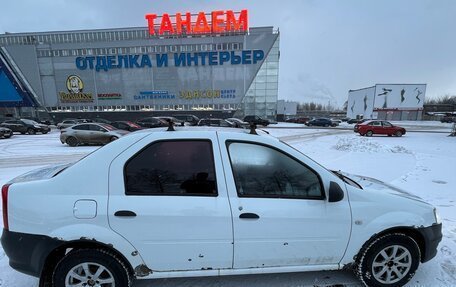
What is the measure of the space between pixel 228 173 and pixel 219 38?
152ft

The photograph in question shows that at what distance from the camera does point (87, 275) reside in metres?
2.26

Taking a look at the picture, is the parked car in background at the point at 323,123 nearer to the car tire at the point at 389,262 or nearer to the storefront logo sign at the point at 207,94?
the storefront logo sign at the point at 207,94

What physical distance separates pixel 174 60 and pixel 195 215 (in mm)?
47299

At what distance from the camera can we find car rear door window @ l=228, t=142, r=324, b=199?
2373mm

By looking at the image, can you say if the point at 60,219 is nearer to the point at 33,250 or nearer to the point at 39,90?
the point at 33,250

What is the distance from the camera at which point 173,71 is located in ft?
150

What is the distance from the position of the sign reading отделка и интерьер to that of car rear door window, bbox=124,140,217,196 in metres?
44.7

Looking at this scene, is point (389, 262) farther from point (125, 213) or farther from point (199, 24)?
point (199, 24)

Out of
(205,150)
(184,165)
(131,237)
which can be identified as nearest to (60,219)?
(131,237)

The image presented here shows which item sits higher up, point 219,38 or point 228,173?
point 219,38

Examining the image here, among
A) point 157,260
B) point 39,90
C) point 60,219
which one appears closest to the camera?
point 60,219

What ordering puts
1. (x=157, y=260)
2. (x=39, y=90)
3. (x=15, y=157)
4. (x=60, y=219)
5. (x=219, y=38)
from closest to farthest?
(x=60, y=219) → (x=157, y=260) → (x=15, y=157) → (x=219, y=38) → (x=39, y=90)

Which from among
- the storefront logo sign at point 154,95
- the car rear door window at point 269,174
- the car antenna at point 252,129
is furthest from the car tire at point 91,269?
the storefront logo sign at point 154,95

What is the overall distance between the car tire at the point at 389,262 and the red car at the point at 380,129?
23574 millimetres
